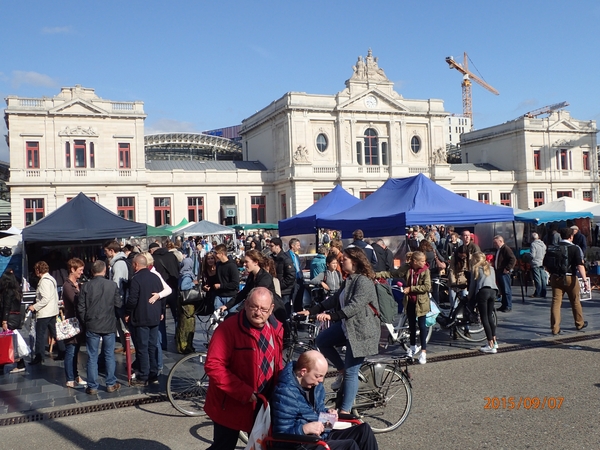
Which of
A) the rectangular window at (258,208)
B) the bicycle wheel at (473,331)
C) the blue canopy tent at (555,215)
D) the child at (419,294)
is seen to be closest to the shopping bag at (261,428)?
the child at (419,294)

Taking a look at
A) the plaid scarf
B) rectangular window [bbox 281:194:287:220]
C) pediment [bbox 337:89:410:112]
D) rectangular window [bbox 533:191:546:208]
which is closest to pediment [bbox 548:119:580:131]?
rectangular window [bbox 533:191:546:208]

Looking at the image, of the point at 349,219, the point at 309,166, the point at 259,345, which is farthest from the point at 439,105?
the point at 259,345

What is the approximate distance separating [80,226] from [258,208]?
31.9 m

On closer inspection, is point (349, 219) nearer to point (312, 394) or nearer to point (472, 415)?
point (472, 415)

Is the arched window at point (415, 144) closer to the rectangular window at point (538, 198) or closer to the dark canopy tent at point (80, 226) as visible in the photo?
the rectangular window at point (538, 198)

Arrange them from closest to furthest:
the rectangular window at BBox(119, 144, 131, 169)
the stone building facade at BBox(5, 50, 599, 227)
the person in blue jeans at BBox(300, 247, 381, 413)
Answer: the person in blue jeans at BBox(300, 247, 381, 413) → the stone building facade at BBox(5, 50, 599, 227) → the rectangular window at BBox(119, 144, 131, 169)

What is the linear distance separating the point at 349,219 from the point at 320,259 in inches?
133

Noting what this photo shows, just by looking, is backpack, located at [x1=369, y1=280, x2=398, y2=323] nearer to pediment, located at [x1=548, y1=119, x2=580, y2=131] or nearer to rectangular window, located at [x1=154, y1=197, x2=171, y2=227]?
rectangular window, located at [x1=154, y1=197, x2=171, y2=227]

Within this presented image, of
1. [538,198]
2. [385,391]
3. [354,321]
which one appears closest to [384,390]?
[385,391]

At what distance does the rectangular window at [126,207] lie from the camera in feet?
128

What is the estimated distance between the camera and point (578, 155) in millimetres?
53125

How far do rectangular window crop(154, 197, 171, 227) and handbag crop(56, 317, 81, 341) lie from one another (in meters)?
34.6

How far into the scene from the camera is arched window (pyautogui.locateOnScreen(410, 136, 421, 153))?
46.0 metres
